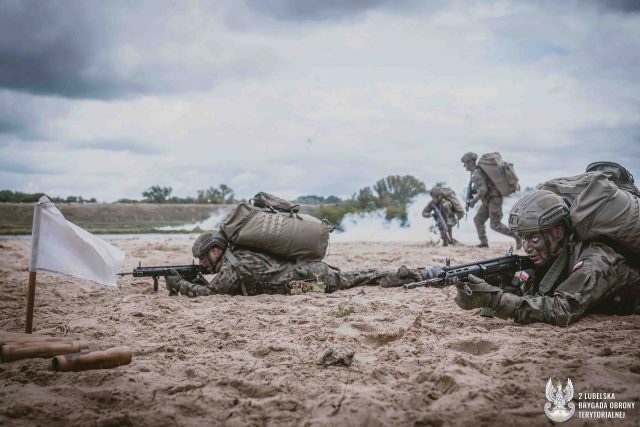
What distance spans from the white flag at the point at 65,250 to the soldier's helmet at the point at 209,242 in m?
1.81

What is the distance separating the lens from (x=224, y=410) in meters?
2.53

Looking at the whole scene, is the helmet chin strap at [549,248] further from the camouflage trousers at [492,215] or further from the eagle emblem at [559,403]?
the camouflage trousers at [492,215]

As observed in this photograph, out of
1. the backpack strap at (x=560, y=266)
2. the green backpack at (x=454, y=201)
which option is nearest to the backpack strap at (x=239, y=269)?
the backpack strap at (x=560, y=266)

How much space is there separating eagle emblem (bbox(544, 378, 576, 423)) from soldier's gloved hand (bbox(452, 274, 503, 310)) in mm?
1400

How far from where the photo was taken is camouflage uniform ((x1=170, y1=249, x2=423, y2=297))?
242 inches

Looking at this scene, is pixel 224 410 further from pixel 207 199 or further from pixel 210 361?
pixel 207 199

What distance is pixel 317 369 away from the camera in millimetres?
3068

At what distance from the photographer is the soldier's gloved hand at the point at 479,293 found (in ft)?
13.0

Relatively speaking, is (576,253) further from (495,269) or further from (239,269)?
(239,269)

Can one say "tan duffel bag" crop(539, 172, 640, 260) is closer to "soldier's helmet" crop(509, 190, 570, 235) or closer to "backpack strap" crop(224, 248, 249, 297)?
"soldier's helmet" crop(509, 190, 570, 235)

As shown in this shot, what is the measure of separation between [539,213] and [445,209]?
10328 millimetres

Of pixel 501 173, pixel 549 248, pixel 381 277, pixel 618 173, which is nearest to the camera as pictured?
pixel 549 248

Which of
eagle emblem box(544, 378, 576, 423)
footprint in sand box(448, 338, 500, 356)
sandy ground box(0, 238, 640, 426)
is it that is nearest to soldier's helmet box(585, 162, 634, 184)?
sandy ground box(0, 238, 640, 426)

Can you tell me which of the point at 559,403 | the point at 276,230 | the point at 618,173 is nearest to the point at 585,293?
the point at 618,173
